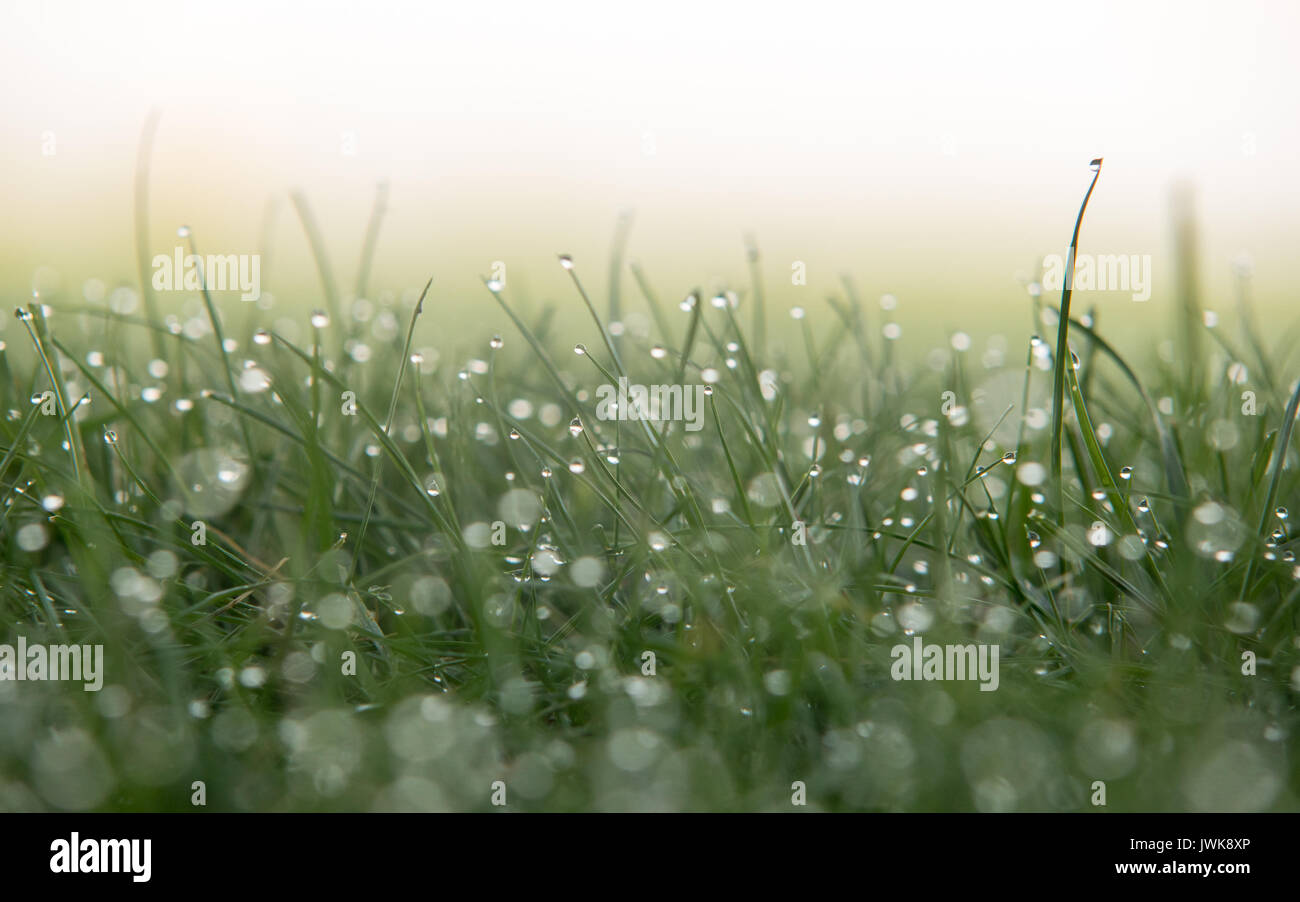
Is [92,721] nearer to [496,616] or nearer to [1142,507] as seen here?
[496,616]

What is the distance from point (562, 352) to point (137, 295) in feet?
2.91

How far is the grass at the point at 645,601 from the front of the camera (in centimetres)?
78

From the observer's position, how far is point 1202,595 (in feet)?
2.98

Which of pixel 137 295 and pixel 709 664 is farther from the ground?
pixel 137 295

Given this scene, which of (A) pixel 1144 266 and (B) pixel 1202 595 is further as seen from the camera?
(A) pixel 1144 266

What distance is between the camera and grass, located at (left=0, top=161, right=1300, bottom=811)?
2.57 feet

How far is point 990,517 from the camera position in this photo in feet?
3.39

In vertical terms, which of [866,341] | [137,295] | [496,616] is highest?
[137,295]

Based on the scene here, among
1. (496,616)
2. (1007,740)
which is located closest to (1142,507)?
(1007,740)

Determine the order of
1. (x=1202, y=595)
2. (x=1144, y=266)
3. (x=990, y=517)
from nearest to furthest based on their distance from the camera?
1. (x=1202, y=595)
2. (x=990, y=517)
3. (x=1144, y=266)

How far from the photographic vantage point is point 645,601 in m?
0.96

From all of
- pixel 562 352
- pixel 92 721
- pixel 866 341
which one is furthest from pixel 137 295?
pixel 866 341
